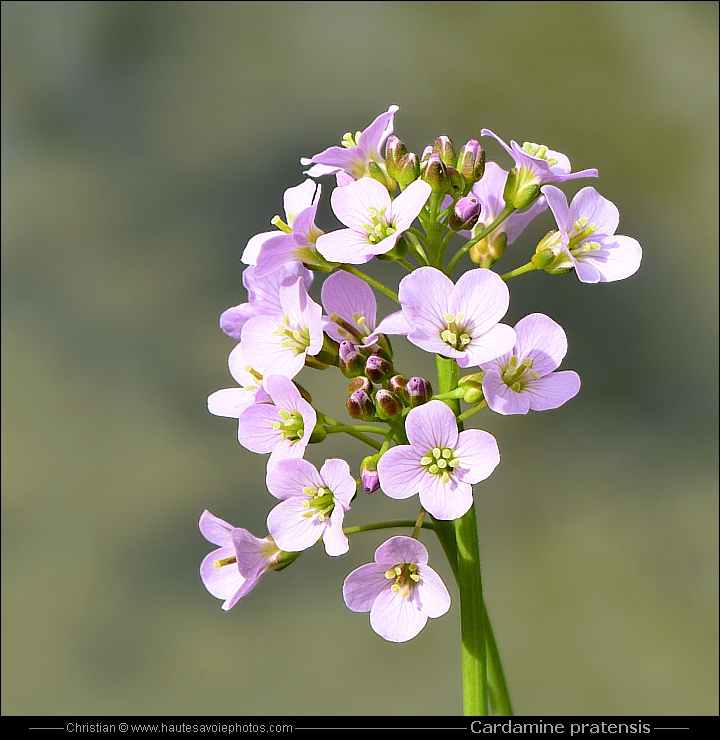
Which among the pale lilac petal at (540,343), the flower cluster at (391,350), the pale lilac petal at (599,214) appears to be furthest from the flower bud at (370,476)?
the pale lilac petal at (599,214)

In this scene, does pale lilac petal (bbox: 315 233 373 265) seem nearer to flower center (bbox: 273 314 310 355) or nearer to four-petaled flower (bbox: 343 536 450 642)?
flower center (bbox: 273 314 310 355)

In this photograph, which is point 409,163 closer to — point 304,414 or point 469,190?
point 469,190

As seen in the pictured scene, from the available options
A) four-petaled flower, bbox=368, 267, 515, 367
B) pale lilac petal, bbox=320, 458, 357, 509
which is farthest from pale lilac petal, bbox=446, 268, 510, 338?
pale lilac petal, bbox=320, 458, 357, 509

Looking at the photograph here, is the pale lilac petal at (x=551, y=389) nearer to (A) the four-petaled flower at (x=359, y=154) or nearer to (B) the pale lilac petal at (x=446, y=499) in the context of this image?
(B) the pale lilac petal at (x=446, y=499)

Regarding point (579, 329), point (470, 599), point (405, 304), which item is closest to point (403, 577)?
point (470, 599)

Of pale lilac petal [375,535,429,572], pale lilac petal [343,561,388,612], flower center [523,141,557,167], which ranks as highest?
flower center [523,141,557,167]
